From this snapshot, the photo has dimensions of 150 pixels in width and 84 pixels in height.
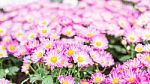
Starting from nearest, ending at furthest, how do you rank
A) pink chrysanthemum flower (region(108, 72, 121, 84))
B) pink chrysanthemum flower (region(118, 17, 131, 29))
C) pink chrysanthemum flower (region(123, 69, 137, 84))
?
pink chrysanthemum flower (region(123, 69, 137, 84)) → pink chrysanthemum flower (region(108, 72, 121, 84)) → pink chrysanthemum flower (region(118, 17, 131, 29))

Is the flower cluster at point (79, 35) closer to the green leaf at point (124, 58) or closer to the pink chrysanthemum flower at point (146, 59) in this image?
the pink chrysanthemum flower at point (146, 59)

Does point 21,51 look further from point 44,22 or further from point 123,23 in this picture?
point 123,23

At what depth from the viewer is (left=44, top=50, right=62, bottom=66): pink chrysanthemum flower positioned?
251cm

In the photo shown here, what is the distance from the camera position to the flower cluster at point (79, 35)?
8.26ft

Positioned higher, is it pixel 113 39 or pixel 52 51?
pixel 52 51

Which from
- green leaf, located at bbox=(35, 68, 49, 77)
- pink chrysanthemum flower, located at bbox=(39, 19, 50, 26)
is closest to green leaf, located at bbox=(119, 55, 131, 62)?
pink chrysanthemum flower, located at bbox=(39, 19, 50, 26)

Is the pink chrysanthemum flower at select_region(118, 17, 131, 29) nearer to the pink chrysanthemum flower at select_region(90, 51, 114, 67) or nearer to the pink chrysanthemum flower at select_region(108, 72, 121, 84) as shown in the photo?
the pink chrysanthemum flower at select_region(90, 51, 114, 67)

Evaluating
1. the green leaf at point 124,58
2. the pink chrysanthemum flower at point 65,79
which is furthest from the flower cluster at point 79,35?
the green leaf at point 124,58

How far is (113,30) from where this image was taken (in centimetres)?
350

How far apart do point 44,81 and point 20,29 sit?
1.07m

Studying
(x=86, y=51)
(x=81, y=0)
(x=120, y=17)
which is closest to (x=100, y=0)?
(x=81, y=0)

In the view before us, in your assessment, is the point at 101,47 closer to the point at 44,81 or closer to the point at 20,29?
the point at 44,81

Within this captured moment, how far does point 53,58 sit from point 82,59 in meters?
0.18

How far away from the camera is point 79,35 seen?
10.2 ft
